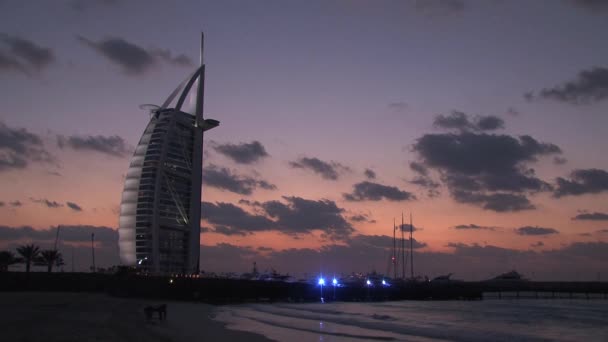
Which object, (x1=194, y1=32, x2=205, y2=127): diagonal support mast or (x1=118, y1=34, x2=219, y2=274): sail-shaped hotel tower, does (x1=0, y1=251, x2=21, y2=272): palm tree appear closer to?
(x1=118, y1=34, x2=219, y2=274): sail-shaped hotel tower

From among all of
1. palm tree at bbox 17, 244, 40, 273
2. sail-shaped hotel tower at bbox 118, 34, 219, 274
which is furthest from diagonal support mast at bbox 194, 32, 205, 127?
palm tree at bbox 17, 244, 40, 273

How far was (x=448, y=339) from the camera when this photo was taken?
3120cm

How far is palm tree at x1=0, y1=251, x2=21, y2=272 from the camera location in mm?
70825

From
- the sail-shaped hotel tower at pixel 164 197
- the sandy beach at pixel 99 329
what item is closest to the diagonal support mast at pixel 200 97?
the sail-shaped hotel tower at pixel 164 197

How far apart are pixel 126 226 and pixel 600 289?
110 meters

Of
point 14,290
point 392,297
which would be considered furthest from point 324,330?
point 392,297

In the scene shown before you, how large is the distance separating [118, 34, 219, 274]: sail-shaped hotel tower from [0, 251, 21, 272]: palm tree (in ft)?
103

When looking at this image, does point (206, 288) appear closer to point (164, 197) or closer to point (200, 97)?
point (164, 197)

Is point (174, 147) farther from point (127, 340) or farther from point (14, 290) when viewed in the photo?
point (127, 340)

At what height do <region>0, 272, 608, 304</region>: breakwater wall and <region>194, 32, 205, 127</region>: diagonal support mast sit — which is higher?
Answer: <region>194, 32, 205, 127</region>: diagonal support mast

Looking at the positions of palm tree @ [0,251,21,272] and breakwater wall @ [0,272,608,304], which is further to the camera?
palm tree @ [0,251,21,272]

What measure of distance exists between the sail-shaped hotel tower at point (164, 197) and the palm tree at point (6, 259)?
31.5 metres

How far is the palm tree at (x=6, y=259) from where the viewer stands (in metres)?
70.8

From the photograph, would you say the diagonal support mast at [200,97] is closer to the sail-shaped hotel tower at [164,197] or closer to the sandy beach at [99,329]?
the sail-shaped hotel tower at [164,197]
